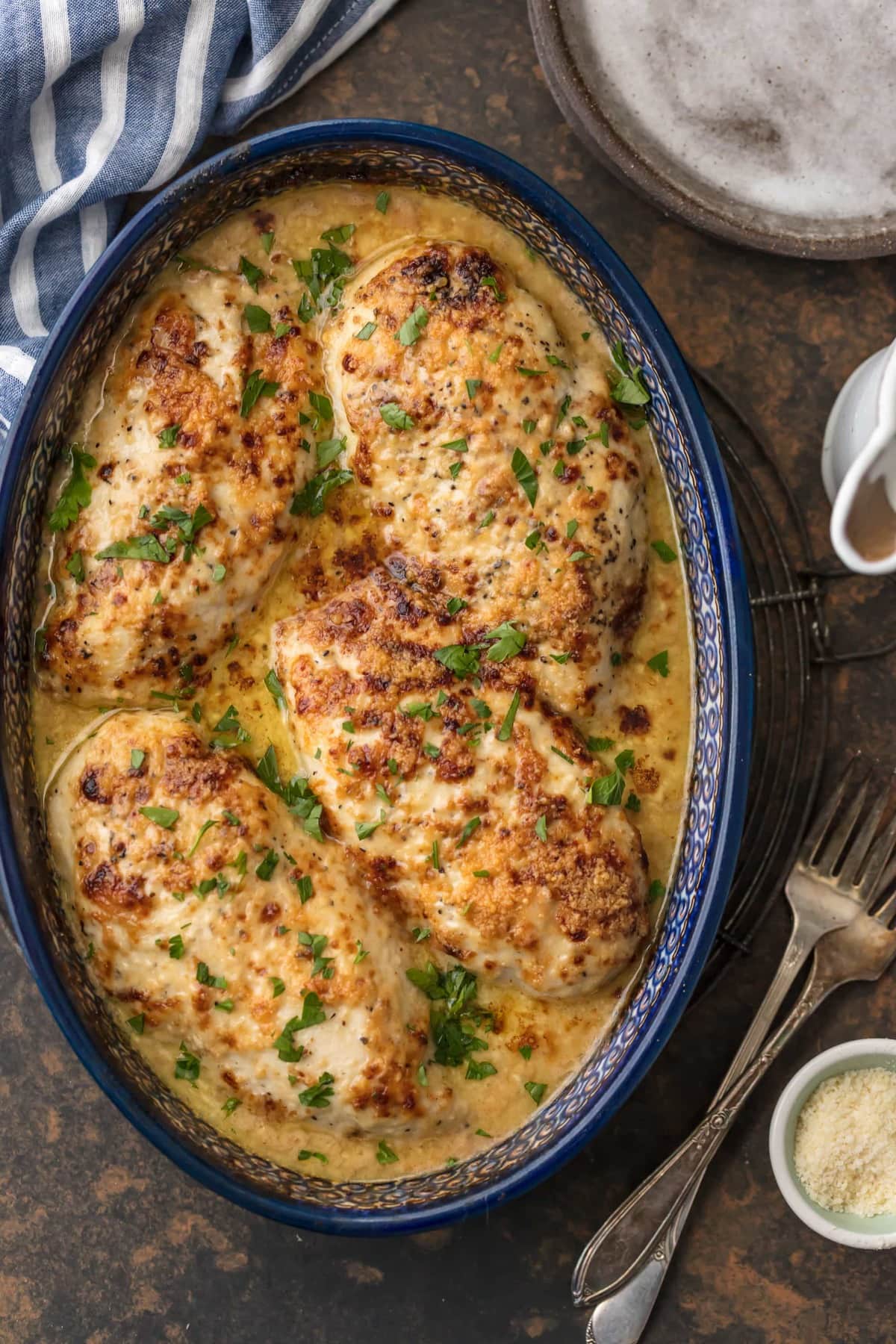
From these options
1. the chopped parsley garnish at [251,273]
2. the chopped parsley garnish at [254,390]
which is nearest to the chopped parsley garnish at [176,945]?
the chopped parsley garnish at [254,390]

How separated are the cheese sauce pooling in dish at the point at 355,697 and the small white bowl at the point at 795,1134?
53 centimetres

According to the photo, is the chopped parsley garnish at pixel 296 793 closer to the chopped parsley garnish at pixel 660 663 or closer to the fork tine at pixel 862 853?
the chopped parsley garnish at pixel 660 663

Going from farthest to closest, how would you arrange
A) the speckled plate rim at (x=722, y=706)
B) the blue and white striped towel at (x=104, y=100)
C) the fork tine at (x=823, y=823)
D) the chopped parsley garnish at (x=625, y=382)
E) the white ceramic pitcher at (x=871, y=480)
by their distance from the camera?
the fork tine at (x=823, y=823) < the blue and white striped towel at (x=104, y=100) < the chopped parsley garnish at (x=625, y=382) < the speckled plate rim at (x=722, y=706) < the white ceramic pitcher at (x=871, y=480)

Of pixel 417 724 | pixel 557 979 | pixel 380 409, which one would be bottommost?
pixel 557 979

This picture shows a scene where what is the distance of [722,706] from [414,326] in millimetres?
1052

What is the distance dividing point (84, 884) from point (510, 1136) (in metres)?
1.12

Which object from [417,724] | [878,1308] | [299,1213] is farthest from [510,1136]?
[878,1308]

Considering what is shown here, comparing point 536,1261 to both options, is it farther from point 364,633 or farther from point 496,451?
point 496,451

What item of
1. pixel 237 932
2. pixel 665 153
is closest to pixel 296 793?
pixel 237 932

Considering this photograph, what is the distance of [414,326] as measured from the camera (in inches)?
95.3

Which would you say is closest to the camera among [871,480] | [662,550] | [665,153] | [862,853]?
[871,480]

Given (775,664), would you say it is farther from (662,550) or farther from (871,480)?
(871,480)

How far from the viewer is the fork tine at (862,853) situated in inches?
109

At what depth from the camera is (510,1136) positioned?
2.59 meters
